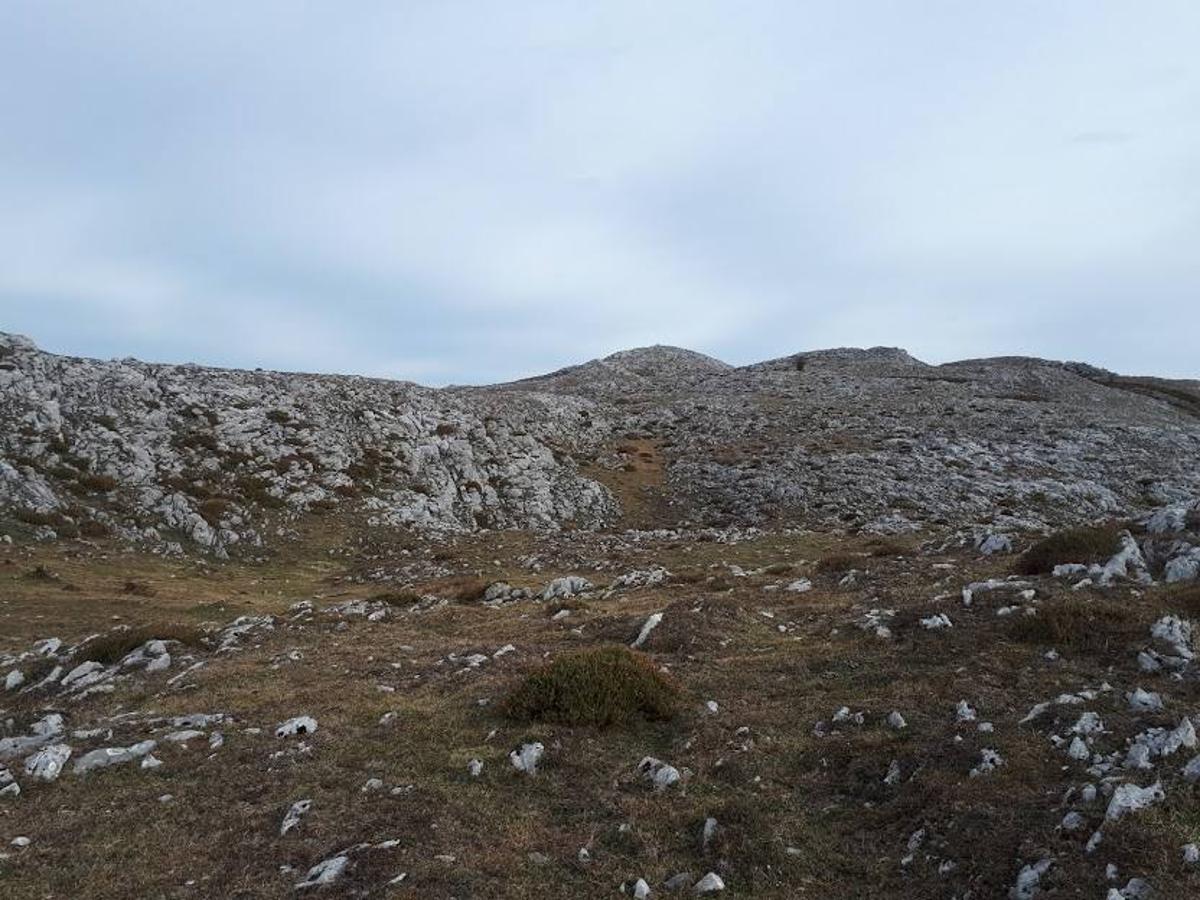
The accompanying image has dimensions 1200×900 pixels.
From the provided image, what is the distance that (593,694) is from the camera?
41.9ft

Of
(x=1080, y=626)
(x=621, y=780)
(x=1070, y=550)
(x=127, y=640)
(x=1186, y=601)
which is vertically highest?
(x=1070, y=550)

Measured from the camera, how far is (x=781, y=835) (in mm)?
9117

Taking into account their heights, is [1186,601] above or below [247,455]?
below

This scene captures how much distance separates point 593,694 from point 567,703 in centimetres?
44

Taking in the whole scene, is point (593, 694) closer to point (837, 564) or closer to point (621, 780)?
point (621, 780)

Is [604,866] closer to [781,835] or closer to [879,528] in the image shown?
[781,835]

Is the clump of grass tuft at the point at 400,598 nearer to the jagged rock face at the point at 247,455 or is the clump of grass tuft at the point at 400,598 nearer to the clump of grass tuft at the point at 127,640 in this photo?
the clump of grass tuft at the point at 127,640

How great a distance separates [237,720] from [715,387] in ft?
244

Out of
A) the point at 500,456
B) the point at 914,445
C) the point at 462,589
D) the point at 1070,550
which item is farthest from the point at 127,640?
the point at 914,445

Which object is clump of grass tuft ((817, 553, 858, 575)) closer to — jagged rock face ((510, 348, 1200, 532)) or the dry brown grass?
the dry brown grass

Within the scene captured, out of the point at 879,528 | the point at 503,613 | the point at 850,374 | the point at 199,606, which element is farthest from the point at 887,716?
the point at 850,374

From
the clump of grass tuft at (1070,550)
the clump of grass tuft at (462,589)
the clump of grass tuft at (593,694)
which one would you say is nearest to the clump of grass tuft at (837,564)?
the clump of grass tuft at (1070,550)

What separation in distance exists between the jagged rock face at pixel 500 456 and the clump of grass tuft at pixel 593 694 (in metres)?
28.4

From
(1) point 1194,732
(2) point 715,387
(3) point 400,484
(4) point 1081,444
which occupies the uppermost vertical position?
(2) point 715,387
